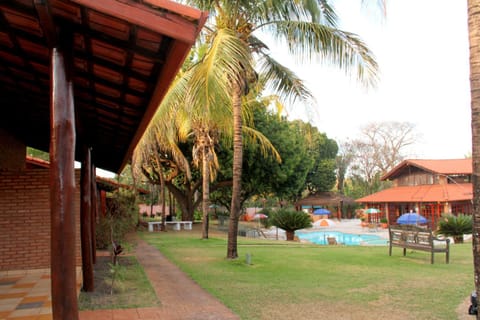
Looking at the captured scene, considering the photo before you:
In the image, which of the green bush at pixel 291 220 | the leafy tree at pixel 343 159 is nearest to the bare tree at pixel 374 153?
the leafy tree at pixel 343 159

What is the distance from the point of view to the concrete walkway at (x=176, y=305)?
5.95 metres

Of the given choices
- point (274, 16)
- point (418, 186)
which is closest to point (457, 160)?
point (418, 186)

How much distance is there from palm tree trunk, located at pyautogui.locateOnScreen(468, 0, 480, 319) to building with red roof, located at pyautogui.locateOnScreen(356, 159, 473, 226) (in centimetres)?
2714

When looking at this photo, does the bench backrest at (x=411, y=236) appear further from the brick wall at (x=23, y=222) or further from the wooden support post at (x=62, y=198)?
the wooden support post at (x=62, y=198)

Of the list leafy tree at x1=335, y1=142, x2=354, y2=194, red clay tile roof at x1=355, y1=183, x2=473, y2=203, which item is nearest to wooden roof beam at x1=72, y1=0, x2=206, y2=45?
red clay tile roof at x1=355, y1=183, x2=473, y2=203

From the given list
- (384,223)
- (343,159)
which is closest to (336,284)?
(384,223)

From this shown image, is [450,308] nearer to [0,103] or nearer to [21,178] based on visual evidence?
[0,103]

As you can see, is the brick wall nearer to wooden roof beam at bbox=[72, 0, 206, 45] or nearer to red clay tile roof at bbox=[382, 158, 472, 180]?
wooden roof beam at bbox=[72, 0, 206, 45]

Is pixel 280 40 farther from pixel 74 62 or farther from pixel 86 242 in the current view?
pixel 74 62

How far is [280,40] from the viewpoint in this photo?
1169 cm

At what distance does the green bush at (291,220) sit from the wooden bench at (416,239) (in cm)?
1020

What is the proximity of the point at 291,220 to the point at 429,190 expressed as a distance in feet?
54.0

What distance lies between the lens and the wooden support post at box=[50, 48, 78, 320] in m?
3.29

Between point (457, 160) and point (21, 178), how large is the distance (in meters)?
35.4
